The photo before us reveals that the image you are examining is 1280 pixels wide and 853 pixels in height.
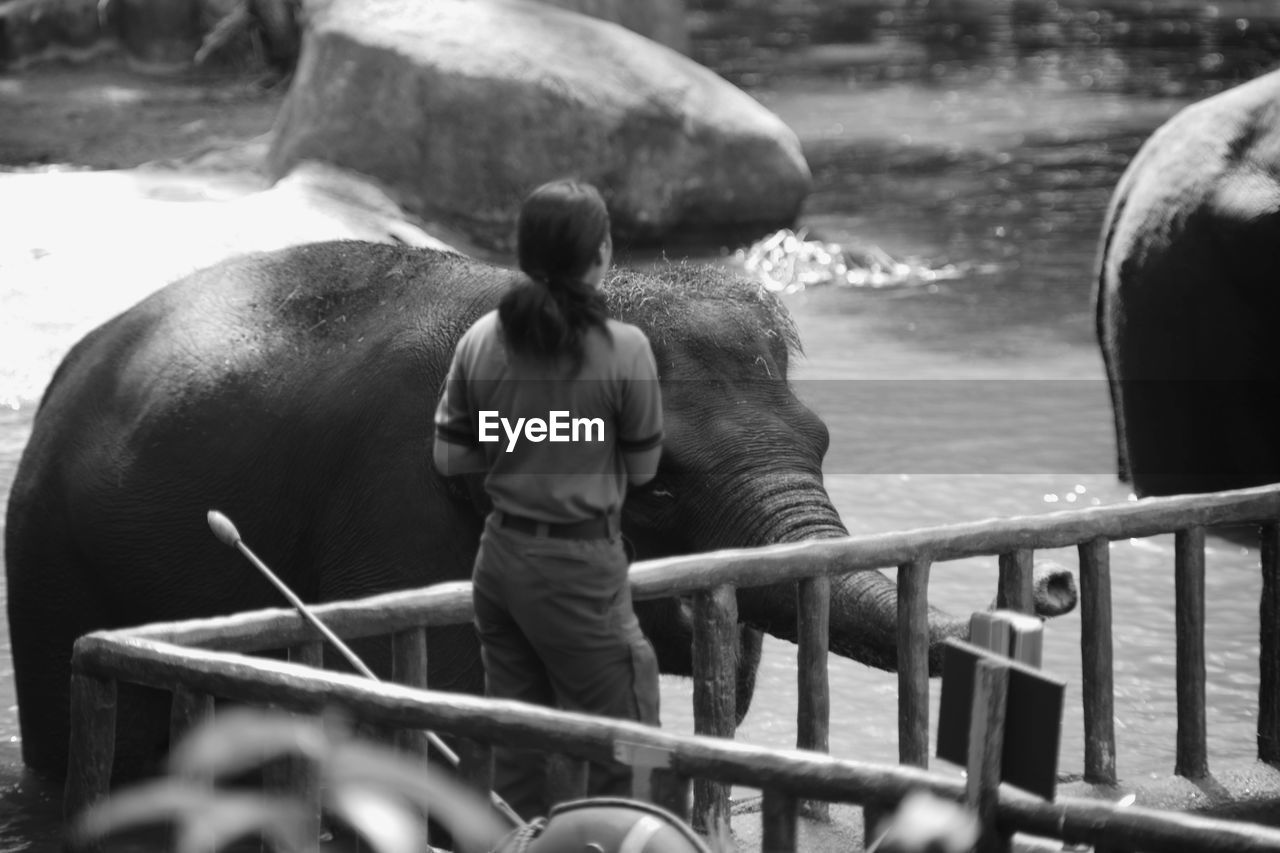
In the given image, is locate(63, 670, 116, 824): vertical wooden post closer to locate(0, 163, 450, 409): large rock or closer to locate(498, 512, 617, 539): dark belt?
locate(498, 512, 617, 539): dark belt

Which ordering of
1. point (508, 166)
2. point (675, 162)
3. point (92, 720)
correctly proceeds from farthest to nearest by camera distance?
point (675, 162), point (508, 166), point (92, 720)

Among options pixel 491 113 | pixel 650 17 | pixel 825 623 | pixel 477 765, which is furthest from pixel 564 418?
pixel 650 17

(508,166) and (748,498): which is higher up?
(748,498)

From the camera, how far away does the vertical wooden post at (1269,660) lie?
4945 millimetres

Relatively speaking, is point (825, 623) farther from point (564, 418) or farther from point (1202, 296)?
point (1202, 296)

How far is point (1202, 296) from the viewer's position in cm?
798

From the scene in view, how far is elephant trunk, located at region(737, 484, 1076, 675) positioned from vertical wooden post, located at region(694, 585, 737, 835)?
26cm

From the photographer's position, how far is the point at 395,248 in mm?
5340

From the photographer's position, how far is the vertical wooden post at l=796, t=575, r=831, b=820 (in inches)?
168

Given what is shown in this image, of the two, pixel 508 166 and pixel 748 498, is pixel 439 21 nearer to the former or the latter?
pixel 508 166

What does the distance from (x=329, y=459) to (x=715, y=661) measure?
1204 millimetres

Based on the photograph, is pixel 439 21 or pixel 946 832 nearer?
pixel 946 832

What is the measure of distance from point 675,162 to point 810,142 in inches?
212

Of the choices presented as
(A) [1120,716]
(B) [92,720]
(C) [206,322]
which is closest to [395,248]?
(C) [206,322]
